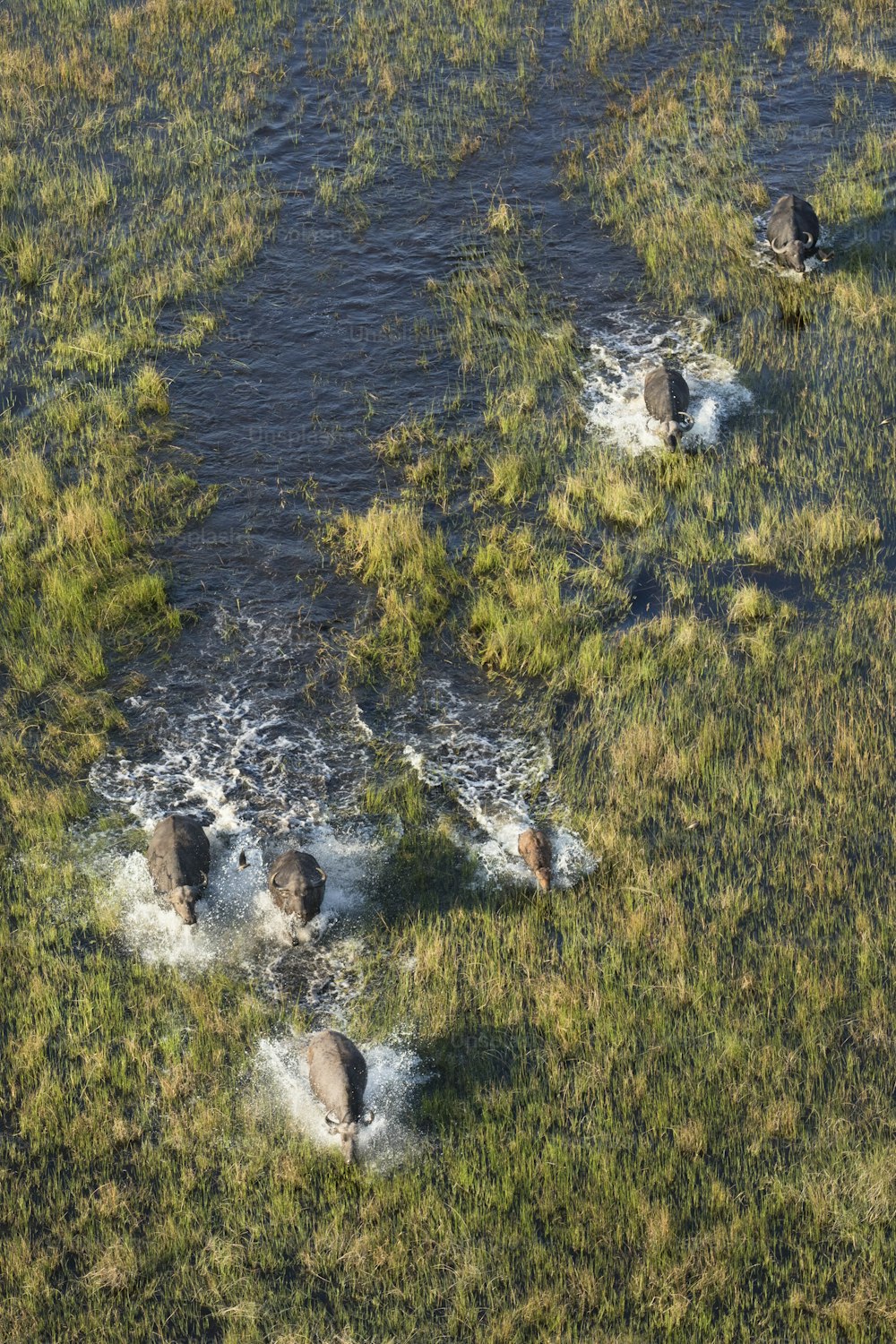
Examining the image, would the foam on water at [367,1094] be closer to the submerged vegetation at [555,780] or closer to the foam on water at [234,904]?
the submerged vegetation at [555,780]

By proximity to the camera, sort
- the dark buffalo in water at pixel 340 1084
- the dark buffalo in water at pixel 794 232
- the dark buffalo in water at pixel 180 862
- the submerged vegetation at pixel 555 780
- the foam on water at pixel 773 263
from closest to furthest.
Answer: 1. the submerged vegetation at pixel 555 780
2. the dark buffalo in water at pixel 340 1084
3. the dark buffalo in water at pixel 180 862
4. the dark buffalo in water at pixel 794 232
5. the foam on water at pixel 773 263

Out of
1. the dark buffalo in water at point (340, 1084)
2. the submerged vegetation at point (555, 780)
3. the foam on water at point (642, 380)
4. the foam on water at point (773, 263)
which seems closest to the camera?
the submerged vegetation at point (555, 780)

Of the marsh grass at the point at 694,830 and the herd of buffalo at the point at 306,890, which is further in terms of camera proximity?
the herd of buffalo at the point at 306,890

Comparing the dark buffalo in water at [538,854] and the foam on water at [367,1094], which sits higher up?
the dark buffalo in water at [538,854]

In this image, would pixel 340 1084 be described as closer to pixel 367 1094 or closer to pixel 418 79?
pixel 367 1094

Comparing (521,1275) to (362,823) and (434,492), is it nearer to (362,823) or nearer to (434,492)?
(362,823)

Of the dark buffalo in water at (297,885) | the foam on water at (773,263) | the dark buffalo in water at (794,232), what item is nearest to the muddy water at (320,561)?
the dark buffalo in water at (297,885)

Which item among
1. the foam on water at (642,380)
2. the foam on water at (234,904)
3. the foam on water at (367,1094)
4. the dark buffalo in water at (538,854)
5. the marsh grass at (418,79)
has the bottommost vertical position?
the foam on water at (367,1094)

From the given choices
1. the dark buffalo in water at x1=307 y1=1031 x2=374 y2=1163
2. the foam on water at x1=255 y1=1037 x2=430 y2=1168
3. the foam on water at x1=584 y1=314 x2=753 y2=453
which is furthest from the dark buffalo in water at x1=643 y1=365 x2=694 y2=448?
the dark buffalo in water at x1=307 y1=1031 x2=374 y2=1163

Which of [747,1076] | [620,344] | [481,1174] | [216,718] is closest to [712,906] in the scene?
[747,1076]
